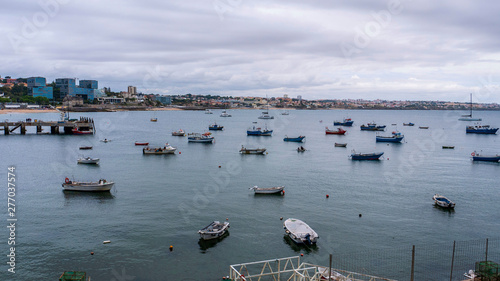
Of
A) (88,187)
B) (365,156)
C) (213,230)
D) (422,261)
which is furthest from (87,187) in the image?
(365,156)

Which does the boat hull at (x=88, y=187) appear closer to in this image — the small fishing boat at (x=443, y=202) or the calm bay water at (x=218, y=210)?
the calm bay water at (x=218, y=210)

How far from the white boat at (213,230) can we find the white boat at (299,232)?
15.0 feet

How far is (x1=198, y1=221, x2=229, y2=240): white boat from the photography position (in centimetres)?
2755

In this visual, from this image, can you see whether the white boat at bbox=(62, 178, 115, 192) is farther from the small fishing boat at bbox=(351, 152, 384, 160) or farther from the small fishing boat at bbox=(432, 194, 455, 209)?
the small fishing boat at bbox=(351, 152, 384, 160)

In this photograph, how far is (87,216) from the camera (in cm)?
3288

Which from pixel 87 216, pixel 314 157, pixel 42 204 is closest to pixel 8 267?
pixel 87 216

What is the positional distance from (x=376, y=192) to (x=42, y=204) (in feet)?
108

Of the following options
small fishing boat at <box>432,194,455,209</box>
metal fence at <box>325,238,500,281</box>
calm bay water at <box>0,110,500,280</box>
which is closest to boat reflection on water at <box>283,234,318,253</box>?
calm bay water at <box>0,110,500,280</box>

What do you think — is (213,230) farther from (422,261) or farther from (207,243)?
(422,261)

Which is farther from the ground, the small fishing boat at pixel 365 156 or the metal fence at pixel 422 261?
the small fishing boat at pixel 365 156

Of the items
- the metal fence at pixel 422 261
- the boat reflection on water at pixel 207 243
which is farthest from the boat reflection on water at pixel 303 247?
the boat reflection on water at pixel 207 243

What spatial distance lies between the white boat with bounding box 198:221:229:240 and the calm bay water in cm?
69

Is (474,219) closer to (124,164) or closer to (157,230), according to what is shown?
(157,230)

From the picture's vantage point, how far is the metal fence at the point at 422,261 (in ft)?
77.9
